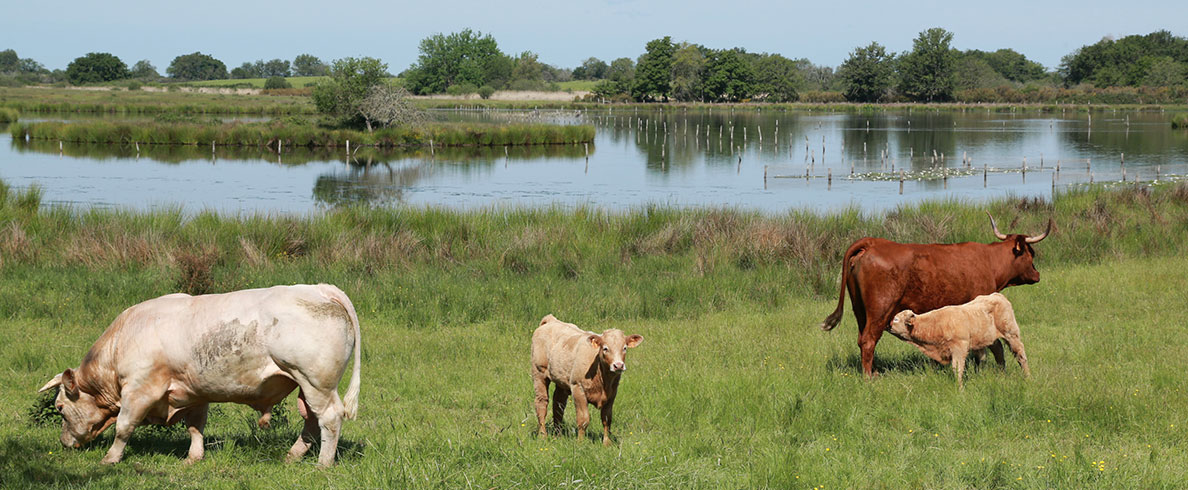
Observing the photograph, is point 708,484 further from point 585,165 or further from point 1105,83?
point 1105,83

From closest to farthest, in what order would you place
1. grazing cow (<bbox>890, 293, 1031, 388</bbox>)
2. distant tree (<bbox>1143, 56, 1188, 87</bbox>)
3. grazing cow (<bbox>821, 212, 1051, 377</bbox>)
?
→ grazing cow (<bbox>890, 293, 1031, 388</bbox>) < grazing cow (<bbox>821, 212, 1051, 377</bbox>) < distant tree (<bbox>1143, 56, 1188, 87</bbox>)

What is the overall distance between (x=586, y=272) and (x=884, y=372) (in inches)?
298

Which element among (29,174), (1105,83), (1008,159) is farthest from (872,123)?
(29,174)

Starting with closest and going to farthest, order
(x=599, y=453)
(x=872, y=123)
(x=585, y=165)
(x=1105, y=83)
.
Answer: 1. (x=599, y=453)
2. (x=585, y=165)
3. (x=872, y=123)
4. (x=1105, y=83)

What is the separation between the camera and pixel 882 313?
9.98 m

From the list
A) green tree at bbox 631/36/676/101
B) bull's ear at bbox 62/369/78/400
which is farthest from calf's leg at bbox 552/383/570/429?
green tree at bbox 631/36/676/101

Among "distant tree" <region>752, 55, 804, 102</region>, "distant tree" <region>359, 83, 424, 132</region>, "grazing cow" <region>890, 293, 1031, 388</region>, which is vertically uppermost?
"distant tree" <region>752, 55, 804, 102</region>

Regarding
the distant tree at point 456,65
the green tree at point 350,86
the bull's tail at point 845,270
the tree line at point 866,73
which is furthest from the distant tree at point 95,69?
the bull's tail at point 845,270

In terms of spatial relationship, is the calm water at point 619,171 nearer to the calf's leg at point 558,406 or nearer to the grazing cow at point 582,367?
the calf's leg at point 558,406

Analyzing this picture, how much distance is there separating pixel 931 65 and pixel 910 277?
13270cm

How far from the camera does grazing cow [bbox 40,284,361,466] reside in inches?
240

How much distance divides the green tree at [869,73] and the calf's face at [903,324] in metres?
130

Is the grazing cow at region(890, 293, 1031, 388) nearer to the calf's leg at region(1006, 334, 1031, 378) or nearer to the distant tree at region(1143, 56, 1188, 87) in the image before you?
Result: the calf's leg at region(1006, 334, 1031, 378)

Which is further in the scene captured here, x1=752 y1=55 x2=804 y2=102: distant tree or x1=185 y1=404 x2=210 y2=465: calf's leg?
x1=752 y1=55 x2=804 y2=102: distant tree
